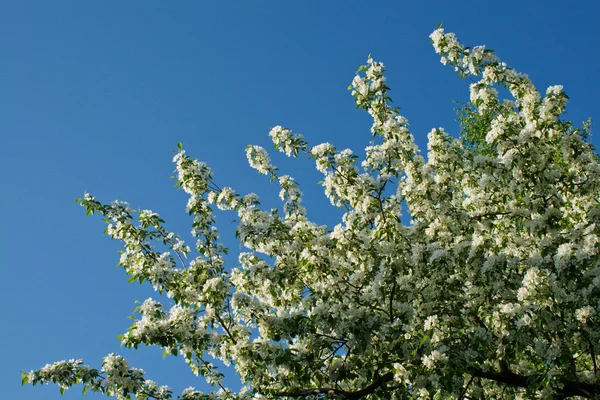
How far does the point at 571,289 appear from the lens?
8258 millimetres

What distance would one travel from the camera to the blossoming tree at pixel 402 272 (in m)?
8.09

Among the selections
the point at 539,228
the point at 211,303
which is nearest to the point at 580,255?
the point at 539,228

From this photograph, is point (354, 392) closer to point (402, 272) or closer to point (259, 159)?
point (402, 272)

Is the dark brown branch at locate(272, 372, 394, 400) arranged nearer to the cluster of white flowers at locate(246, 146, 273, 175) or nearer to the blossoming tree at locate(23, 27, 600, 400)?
the blossoming tree at locate(23, 27, 600, 400)

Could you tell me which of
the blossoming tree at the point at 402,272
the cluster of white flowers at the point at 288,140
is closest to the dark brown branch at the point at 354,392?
the blossoming tree at the point at 402,272

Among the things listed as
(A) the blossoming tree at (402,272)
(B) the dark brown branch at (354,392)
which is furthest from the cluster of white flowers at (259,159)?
(B) the dark brown branch at (354,392)

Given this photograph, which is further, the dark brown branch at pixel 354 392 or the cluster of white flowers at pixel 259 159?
the cluster of white flowers at pixel 259 159

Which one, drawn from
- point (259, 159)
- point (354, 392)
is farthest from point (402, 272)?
point (259, 159)

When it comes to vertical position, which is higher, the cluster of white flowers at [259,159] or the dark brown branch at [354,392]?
the cluster of white flowers at [259,159]

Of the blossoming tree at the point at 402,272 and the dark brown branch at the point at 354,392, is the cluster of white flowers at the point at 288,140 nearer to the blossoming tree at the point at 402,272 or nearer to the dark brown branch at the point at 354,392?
the blossoming tree at the point at 402,272

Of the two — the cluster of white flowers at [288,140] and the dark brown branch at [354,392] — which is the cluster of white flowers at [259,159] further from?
the dark brown branch at [354,392]

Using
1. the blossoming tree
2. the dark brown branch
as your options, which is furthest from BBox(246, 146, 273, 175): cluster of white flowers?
the dark brown branch

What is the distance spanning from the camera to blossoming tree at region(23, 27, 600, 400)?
8094 millimetres

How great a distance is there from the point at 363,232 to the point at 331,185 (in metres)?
0.95
